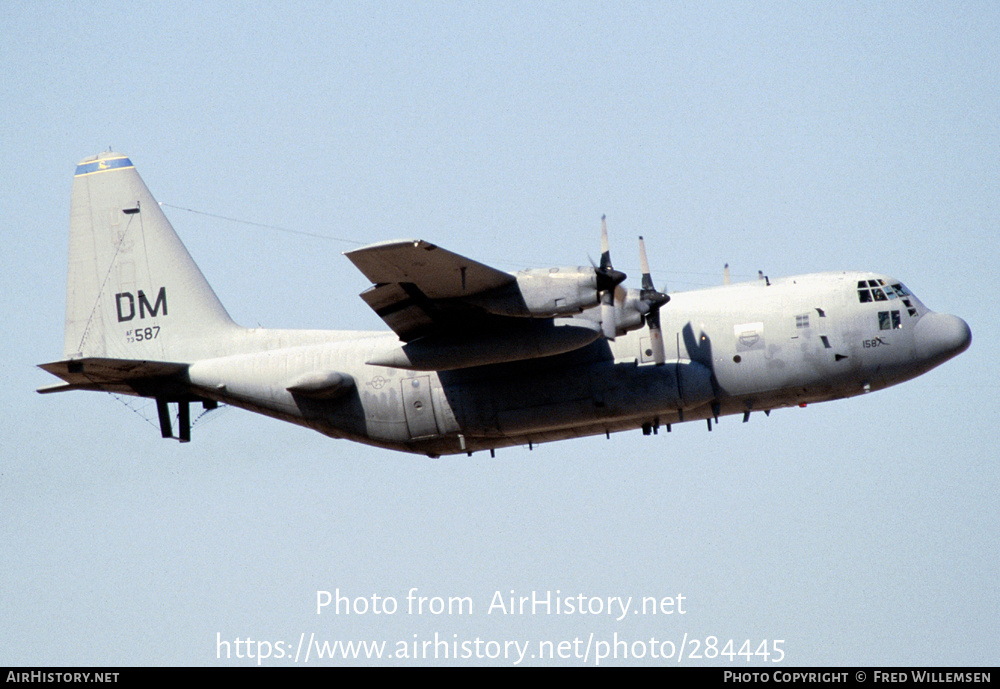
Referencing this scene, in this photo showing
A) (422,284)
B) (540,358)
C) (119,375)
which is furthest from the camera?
(119,375)

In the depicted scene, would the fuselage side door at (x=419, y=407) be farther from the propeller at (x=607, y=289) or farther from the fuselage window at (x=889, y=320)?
the fuselage window at (x=889, y=320)

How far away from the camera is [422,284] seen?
76.1 feet

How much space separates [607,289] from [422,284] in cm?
341

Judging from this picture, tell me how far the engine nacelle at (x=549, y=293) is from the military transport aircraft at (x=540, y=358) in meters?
0.03

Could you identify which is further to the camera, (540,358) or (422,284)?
(540,358)

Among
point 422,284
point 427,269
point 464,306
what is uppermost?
point 427,269

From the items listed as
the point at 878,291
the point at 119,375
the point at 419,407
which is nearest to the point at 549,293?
the point at 419,407

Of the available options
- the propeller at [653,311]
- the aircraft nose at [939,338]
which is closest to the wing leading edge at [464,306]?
the propeller at [653,311]

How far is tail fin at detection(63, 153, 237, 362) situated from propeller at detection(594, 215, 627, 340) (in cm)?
978

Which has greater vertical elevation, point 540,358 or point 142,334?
point 142,334

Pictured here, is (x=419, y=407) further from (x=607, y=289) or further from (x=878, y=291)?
(x=878, y=291)

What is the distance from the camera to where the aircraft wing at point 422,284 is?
2209 centimetres
